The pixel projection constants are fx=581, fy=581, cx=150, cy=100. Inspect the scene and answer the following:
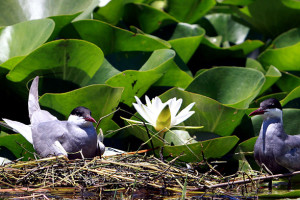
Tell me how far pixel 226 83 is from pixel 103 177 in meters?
1.73

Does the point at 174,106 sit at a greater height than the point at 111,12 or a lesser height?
lesser

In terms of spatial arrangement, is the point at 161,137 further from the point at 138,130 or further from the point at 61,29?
the point at 61,29

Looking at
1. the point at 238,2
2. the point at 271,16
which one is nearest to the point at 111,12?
the point at 238,2

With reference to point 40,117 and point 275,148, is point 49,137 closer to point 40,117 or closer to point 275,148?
point 40,117

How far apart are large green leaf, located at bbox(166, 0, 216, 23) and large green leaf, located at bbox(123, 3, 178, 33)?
0.49m

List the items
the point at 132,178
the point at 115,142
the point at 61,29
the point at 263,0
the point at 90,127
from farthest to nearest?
the point at 263,0 < the point at 61,29 < the point at 115,142 < the point at 90,127 < the point at 132,178

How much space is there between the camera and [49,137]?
16.9 ft

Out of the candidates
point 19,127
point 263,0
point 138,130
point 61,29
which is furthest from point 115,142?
point 263,0

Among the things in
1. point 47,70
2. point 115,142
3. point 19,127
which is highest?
point 47,70

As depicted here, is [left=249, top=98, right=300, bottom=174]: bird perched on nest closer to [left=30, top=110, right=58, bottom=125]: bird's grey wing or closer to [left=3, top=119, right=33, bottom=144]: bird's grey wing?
[left=30, top=110, right=58, bottom=125]: bird's grey wing

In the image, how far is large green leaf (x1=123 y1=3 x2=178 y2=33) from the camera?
6.84 m

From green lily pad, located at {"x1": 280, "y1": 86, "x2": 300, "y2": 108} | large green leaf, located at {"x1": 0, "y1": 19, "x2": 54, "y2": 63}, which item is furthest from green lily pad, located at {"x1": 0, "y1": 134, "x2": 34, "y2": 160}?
green lily pad, located at {"x1": 280, "y1": 86, "x2": 300, "y2": 108}

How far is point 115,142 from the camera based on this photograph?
18.4ft

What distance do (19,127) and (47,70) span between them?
592mm
